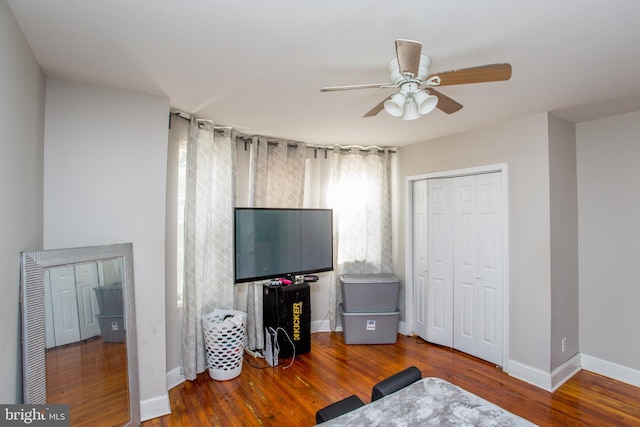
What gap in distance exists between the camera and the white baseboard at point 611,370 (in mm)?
2664

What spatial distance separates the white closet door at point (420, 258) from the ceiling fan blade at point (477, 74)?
7.61ft

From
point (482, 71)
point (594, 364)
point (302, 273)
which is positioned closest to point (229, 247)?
point (302, 273)

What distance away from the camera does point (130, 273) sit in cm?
211

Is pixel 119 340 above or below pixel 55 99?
below

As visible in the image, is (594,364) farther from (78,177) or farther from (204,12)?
(78,177)

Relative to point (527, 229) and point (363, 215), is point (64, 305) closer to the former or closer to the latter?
point (363, 215)

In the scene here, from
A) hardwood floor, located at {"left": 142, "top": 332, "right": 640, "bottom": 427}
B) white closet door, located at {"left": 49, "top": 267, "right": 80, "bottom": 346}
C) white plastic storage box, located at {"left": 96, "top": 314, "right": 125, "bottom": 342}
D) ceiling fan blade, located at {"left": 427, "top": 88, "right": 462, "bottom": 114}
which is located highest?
ceiling fan blade, located at {"left": 427, "top": 88, "right": 462, "bottom": 114}

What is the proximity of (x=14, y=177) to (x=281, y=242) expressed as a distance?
2224 mm

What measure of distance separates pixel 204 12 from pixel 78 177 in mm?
1445

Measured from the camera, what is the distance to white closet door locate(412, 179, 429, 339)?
375 centimetres

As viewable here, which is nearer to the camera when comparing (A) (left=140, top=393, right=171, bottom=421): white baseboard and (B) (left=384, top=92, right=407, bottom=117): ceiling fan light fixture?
(B) (left=384, top=92, right=407, bottom=117): ceiling fan light fixture

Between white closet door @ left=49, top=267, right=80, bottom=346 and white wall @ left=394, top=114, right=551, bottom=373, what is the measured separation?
3.48 meters

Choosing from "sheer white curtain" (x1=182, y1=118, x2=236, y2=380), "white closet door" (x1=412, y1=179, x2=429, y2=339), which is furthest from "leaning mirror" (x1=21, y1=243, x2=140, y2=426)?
"white closet door" (x1=412, y1=179, x2=429, y2=339)

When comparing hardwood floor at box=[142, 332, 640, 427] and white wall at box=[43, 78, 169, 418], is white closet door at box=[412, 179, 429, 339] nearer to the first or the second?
hardwood floor at box=[142, 332, 640, 427]
